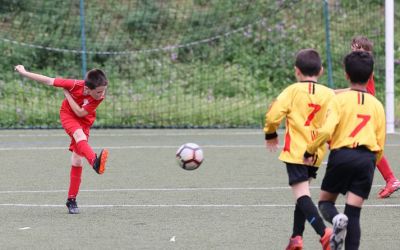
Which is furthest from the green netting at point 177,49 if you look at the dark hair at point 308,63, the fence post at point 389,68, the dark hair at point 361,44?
the dark hair at point 308,63

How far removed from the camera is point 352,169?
6715mm

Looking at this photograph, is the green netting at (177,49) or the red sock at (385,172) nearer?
the red sock at (385,172)

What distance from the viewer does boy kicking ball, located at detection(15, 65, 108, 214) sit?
360 inches

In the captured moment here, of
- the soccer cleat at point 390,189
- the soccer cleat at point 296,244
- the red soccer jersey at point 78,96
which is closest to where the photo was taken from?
the soccer cleat at point 296,244

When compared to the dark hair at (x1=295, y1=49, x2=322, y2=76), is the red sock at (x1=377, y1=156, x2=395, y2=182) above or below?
below

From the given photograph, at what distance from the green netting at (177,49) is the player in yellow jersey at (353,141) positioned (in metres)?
11.1

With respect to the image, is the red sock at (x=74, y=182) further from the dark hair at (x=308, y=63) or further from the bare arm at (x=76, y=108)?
the dark hair at (x=308, y=63)

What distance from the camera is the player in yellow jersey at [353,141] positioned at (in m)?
6.71

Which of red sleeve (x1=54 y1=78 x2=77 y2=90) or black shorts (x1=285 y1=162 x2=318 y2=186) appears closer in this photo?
black shorts (x1=285 y1=162 x2=318 y2=186)

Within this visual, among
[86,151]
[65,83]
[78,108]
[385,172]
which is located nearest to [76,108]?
[78,108]

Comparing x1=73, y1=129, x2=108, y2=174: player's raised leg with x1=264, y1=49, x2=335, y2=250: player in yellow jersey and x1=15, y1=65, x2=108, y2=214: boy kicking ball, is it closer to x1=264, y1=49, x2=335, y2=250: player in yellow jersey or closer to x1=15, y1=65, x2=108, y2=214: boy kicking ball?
x1=15, y1=65, x2=108, y2=214: boy kicking ball

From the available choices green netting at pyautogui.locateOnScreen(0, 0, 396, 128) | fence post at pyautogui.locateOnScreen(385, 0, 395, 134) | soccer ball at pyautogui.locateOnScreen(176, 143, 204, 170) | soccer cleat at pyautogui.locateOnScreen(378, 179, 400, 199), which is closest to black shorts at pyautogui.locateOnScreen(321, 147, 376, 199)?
soccer ball at pyautogui.locateOnScreen(176, 143, 204, 170)

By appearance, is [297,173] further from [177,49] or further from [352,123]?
[177,49]

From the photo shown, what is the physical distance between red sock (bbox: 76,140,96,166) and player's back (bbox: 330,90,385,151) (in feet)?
9.14
